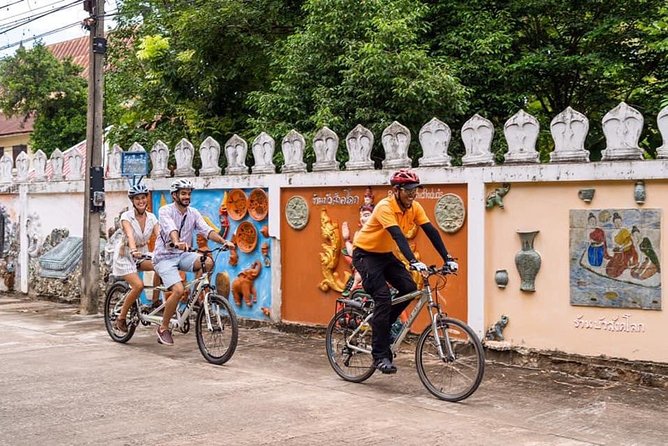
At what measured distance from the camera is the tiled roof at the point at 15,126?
35781mm

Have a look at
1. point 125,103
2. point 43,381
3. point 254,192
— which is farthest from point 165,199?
point 125,103

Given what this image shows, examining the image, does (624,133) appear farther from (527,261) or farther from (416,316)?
(416,316)

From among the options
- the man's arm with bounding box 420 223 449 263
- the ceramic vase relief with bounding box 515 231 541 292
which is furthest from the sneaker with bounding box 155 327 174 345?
the ceramic vase relief with bounding box 515 231 541 292

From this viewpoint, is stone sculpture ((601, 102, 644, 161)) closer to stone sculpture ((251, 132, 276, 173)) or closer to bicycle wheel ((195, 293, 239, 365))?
bicycle wheel ((195, 293, 239, 365))

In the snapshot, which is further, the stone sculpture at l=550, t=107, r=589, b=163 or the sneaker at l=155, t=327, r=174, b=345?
the sneaker at l=155, t=327, r=174, b=345

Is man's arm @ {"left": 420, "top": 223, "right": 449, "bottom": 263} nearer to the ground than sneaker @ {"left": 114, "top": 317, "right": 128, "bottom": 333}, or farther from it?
farther from it

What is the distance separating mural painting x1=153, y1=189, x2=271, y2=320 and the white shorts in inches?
67.2

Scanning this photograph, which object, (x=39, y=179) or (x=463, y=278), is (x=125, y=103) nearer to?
(x=39, y=179)

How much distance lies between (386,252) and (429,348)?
94 cm

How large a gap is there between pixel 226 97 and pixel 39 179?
14.7ft

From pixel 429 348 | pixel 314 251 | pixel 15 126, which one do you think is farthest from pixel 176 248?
pixel 15 126

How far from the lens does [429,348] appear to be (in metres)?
7.23

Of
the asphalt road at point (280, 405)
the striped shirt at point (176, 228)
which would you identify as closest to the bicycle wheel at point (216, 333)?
the asphalt road at point (280, 405)

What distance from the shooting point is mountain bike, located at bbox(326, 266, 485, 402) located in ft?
22.9
